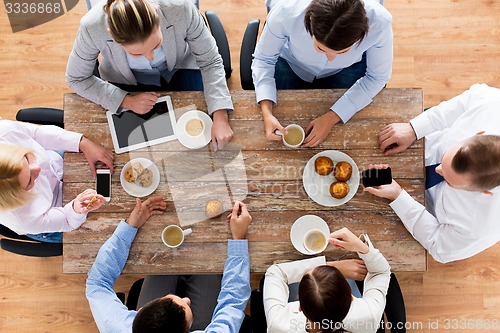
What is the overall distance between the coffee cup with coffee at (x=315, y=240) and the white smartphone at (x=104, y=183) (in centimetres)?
87

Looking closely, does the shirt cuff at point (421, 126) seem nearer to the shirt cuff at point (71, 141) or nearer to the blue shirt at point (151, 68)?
the blue shirt at point (151, 68)

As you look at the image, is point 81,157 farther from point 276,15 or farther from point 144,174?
point 276,15

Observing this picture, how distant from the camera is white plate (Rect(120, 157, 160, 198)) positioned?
1968 mm

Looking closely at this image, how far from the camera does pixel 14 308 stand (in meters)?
2.75

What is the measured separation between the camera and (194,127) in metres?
2.03

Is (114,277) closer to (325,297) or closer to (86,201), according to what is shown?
(86,201)

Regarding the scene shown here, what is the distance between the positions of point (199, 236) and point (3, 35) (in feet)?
6.82

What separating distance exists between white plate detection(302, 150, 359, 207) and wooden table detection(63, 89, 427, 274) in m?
0.03

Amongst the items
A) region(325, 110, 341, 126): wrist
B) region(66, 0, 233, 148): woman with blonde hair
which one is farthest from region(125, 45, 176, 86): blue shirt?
region(325, 110, 341, 126): wrist

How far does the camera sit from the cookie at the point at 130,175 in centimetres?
197

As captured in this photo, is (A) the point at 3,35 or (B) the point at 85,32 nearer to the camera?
(B) the point at 85,32

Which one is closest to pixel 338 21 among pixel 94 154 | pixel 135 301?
pixel 94 154

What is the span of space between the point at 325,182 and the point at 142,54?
92 cm

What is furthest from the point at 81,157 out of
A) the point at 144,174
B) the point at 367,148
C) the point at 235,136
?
the point at 367,148
